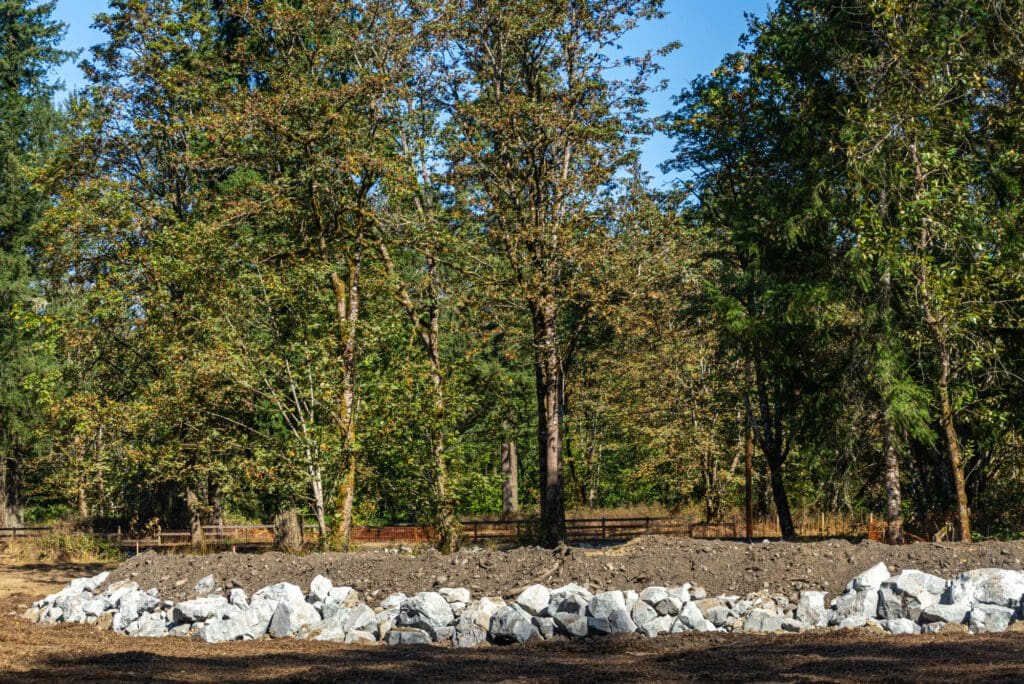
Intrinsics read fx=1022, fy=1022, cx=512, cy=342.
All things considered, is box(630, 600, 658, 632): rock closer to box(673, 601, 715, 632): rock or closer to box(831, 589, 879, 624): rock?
box(673, 601, 715, 632): rock

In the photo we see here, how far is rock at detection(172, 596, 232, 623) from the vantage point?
13.5 metres

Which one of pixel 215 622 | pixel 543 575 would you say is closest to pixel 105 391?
pixel 215 622

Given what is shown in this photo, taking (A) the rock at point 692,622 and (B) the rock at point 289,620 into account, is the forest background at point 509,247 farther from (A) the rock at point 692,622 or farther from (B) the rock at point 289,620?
(A) the rock at point 692,622

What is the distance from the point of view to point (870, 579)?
11961mm

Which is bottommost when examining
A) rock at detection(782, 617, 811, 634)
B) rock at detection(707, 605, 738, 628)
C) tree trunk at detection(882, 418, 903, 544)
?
rock at detection(782, 617, 811, 634)

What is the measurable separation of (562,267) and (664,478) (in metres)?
22.3

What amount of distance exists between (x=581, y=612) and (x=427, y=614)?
186cm

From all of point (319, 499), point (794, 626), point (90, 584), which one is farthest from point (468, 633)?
point (319, 499)

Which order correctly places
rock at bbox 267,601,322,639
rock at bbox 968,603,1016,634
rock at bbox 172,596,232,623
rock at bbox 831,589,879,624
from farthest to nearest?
1. rock at bbox 172,596,232,623
2. rock at bbox 267,601,322,639
3. rock at bbox 831,589,879,624
4. rock at bbox 968,603,1016,634

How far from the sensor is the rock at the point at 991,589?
1107 cm

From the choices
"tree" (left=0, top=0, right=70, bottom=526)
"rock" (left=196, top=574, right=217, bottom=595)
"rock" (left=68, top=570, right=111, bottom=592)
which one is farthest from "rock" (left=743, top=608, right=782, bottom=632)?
"tree" (left=0, top=0, right=70, bottom=526)

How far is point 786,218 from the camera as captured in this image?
22.9 m

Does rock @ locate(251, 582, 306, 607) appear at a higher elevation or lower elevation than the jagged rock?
higher

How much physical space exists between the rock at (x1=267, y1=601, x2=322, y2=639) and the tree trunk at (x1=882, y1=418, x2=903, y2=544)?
11.9 metres
